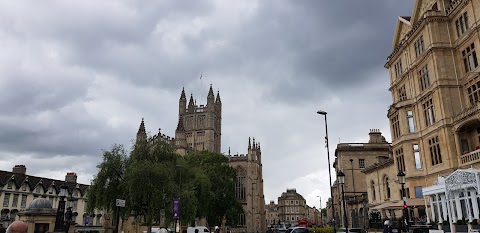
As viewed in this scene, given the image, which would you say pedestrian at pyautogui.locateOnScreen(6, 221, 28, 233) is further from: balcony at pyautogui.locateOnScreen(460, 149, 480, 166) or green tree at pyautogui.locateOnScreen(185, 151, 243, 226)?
green tree at pyautogui.locateOnScreen(185, 151, 243, 226)

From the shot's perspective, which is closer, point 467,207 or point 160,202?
point 467,207

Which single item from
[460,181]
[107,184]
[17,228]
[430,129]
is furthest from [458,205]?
[107,184]

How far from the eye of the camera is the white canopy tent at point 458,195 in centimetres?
2148

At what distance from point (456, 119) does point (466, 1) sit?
920 cm

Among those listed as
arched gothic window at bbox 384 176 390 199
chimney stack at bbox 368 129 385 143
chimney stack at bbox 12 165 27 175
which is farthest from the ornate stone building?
arched gothic window at bbox 384 176 390 199

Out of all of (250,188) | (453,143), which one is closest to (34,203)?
(453,143)

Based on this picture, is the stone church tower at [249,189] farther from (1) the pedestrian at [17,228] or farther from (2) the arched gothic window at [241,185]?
(1) the pedestrian at [17,228]

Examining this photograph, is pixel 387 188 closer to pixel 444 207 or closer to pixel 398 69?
pixel 398 69

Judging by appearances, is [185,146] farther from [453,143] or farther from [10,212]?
[453,143]

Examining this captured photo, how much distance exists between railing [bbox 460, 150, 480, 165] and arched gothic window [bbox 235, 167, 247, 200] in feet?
236

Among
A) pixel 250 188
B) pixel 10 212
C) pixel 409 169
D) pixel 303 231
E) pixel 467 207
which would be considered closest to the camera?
pixel 467 207

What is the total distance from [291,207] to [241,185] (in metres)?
59.1

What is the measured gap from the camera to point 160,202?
33.5 meters

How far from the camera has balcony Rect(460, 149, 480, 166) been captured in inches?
979
